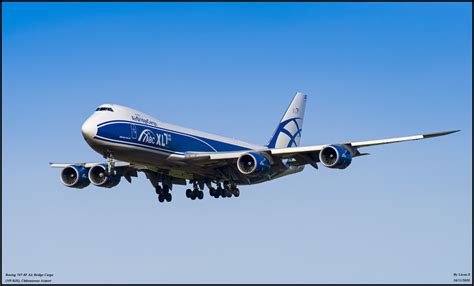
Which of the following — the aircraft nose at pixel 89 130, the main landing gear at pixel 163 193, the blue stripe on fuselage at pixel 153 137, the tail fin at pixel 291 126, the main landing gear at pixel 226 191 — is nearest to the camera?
the aircraft nose at pixel 89 130

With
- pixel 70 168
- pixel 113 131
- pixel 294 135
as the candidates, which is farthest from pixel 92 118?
pixel 294 135

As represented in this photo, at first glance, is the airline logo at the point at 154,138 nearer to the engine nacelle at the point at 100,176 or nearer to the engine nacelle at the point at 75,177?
the engine nacelle at the point at 100,176

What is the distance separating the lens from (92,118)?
51875mm

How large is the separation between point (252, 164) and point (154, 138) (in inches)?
261

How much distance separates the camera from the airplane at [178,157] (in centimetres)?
5231

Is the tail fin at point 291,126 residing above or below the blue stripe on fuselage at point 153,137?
above

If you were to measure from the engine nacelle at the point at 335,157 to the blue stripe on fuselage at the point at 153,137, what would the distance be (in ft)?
29.4

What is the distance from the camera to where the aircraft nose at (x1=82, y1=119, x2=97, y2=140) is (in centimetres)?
5112

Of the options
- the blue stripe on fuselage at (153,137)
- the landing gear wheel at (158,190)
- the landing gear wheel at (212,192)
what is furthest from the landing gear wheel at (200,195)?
the blue stripe on fuselage at (153,137)

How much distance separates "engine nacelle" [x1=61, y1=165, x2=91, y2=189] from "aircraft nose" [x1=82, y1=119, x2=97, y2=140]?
974 centimetres

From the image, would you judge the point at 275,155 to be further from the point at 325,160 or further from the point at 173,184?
the point at 173,184

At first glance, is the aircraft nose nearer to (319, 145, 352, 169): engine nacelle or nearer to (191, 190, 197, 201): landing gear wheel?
(191, 190, 197, 201): landing gear wheel

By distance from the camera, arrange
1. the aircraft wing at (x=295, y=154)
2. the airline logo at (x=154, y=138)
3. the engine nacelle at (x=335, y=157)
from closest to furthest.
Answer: the engine nacelle at (x=335, y=157)
the airline logo at (x=154, y=138)
the aircraft wing at (x=295, y=154)

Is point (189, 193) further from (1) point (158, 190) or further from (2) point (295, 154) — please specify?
(2) point (295, 154)
